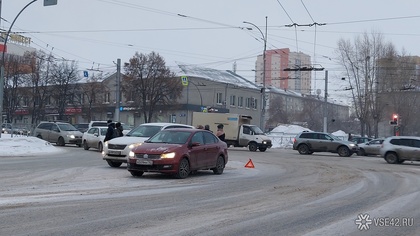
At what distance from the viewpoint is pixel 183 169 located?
16250mm

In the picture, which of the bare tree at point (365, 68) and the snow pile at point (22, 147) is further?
the bare tree at point (365, 68)

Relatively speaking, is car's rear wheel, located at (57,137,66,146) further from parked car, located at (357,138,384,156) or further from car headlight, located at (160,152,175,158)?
car headlight, located at (160,152,175,158)

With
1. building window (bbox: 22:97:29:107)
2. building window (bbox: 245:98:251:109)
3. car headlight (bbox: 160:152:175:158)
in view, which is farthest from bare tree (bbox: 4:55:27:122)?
car headlight (bbox: 160:152:175:158)

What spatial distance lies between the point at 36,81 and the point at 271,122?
6853 centimetres

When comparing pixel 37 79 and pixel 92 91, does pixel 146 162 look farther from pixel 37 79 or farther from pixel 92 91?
pixel 92 91

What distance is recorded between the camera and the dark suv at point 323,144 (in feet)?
127

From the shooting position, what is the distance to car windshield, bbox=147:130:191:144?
16769 millimetres

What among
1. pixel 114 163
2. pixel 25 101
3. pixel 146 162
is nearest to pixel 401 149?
pixel 114 163

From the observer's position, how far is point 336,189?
14539 millimetres

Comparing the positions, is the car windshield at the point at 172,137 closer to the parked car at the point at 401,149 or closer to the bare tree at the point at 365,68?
the parked car at the point at 401,149

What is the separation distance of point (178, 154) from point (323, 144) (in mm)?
25266

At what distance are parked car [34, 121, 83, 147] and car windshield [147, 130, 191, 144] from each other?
23311 mm

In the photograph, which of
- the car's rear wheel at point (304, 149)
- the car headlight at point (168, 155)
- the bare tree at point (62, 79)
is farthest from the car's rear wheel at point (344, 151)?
the bare tree at point (62, 79)

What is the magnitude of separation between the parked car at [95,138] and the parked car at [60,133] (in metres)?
5.40
